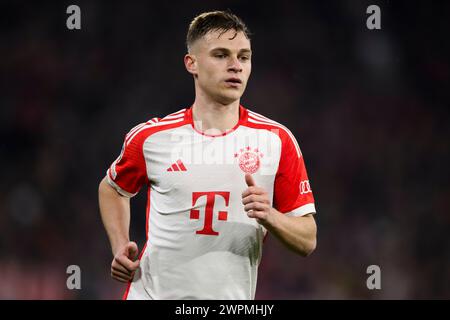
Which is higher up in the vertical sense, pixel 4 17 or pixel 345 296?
pixel 4 17

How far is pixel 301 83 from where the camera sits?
8.13 m

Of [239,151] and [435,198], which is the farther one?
[435,198]

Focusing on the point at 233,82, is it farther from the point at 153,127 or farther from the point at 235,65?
the point at 153,127

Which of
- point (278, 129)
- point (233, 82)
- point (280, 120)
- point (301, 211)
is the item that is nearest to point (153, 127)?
point (233, 82)

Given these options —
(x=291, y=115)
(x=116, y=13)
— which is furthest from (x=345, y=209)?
(x=116, y=13)

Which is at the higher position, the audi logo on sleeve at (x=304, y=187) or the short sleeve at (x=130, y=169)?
the short sleeve at (x=130, y=169)

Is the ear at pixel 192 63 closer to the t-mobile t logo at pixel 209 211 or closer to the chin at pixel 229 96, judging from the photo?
the chin at pixel 229 96

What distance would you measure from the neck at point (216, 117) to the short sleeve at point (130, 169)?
352 millimetres

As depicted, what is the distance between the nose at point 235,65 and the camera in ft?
11.6

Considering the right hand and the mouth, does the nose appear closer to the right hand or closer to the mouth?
the mouth

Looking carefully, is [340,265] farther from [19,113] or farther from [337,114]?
[19,113]

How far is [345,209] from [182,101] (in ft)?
7.49

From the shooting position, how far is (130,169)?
3783 millimetres

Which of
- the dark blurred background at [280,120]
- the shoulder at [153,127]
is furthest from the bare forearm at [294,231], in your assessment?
the dark blurred background at [280,120]
